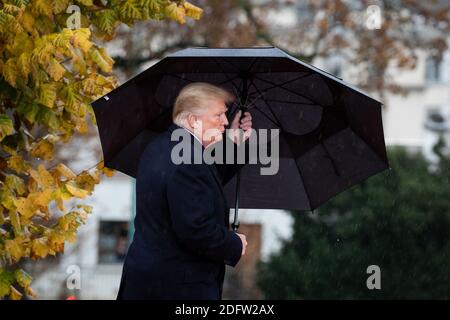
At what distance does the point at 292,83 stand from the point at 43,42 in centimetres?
147

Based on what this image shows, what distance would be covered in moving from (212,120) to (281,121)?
0.99m

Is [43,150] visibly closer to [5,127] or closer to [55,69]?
[5,127]

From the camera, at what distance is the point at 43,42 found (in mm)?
5621

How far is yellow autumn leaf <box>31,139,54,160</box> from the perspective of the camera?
6.23 metres

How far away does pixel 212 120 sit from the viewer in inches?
188

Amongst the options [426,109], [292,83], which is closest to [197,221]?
[292,83]

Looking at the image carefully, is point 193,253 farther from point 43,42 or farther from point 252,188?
point 43,42

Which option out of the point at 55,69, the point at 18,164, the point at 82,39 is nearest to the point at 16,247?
the point at 18,164

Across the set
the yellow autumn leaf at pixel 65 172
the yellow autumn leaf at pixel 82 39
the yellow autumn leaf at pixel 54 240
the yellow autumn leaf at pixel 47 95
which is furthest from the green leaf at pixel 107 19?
the yellow autumn leaf at pixel 54 240

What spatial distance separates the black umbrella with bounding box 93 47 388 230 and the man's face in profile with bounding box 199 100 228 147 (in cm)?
34

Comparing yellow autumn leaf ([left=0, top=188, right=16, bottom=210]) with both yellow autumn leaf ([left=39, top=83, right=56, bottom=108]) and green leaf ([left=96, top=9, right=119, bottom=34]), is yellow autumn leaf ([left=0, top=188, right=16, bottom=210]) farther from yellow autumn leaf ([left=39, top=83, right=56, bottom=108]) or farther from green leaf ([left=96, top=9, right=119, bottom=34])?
green leaf ([left=96, top=9, right=119, bottom=34])

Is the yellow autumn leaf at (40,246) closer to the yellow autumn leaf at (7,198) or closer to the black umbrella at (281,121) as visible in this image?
the yellow autumn leaf at (7,198)

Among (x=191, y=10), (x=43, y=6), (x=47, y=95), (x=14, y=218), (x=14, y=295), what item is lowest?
(x=14, y=295)

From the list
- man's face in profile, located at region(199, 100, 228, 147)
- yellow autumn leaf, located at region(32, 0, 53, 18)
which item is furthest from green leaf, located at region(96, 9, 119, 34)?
man's face in profile, located at region(199, 100, 228, 147)
